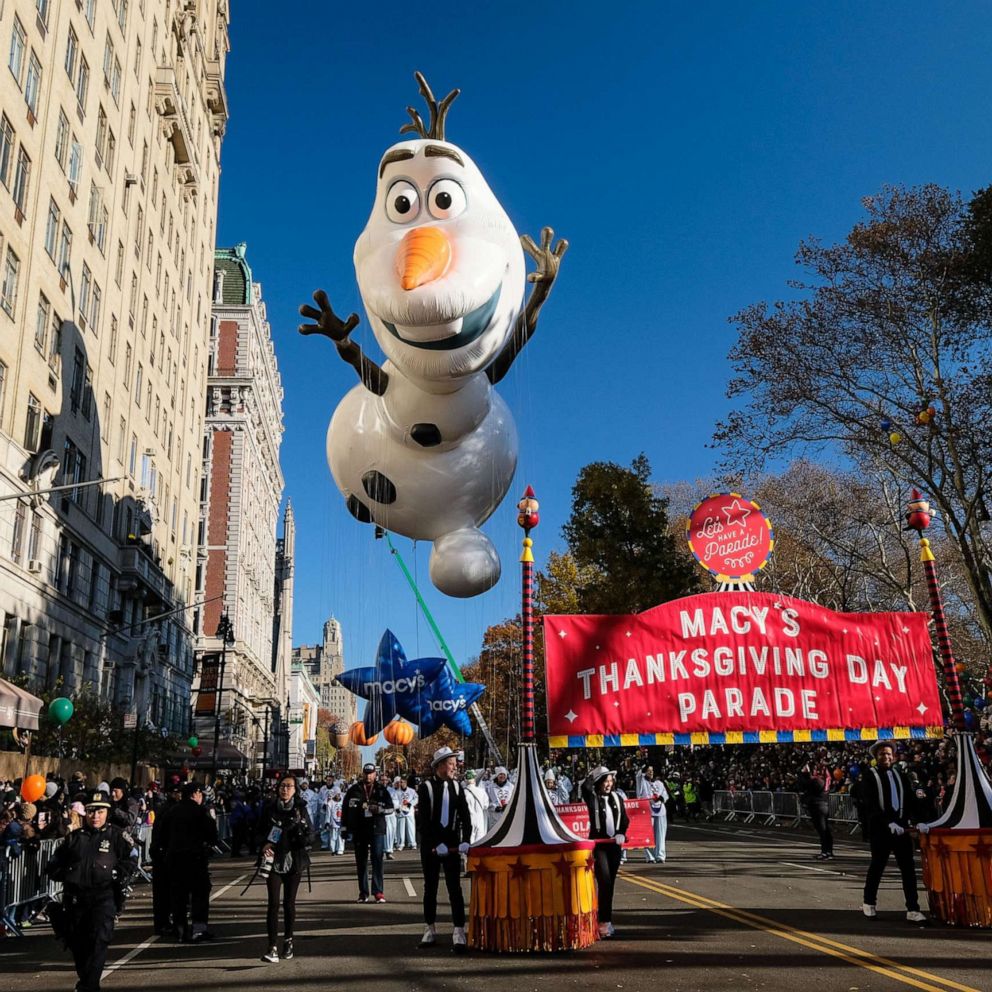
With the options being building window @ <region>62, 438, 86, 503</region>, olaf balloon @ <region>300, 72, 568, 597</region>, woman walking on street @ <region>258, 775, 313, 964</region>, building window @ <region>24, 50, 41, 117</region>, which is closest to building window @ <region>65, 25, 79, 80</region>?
building window @ <region>24, 50, 41, 117</region>

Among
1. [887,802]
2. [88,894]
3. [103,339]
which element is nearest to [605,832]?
[887,802]

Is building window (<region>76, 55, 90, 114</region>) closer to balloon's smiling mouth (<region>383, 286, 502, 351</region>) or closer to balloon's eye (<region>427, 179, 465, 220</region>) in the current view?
balloon's eye (<region>427, 179, 465, 220</region>)

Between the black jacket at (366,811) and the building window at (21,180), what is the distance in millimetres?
19180

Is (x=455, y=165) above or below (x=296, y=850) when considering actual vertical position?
above

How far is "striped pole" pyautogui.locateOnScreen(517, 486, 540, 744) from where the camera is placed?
8.51 metres

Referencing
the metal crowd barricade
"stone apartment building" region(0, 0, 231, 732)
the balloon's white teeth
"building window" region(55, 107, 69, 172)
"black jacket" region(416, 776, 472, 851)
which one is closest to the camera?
the balloon's white teeth

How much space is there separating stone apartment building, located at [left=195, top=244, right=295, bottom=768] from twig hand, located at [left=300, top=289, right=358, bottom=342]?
49424 mm

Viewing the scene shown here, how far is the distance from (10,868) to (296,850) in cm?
443

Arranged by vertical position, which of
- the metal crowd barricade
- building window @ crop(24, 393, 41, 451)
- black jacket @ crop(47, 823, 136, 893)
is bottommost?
the metal crowd barricade

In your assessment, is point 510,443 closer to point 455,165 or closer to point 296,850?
point 455,165

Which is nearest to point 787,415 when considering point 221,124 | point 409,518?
point 409,518

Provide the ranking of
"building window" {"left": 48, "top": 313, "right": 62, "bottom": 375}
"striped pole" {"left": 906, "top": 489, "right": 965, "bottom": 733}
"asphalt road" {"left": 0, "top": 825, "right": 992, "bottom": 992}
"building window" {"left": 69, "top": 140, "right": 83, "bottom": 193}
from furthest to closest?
"building window" {"left": 69, "top": 140, "right": 83, "bottom": 193}, "building window" {"left": 48, "top": 313, "right": 62, "bottom": 375}, "striped pole" {"left": 906, "top": 489, "right": 965, "bottom": 733}, "asphalt road" {"left": 0, "top": 825, "right": 992, "bottom": 992}

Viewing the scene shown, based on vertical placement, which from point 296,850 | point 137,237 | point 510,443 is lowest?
point 296,850

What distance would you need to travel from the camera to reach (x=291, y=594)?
127625mm
